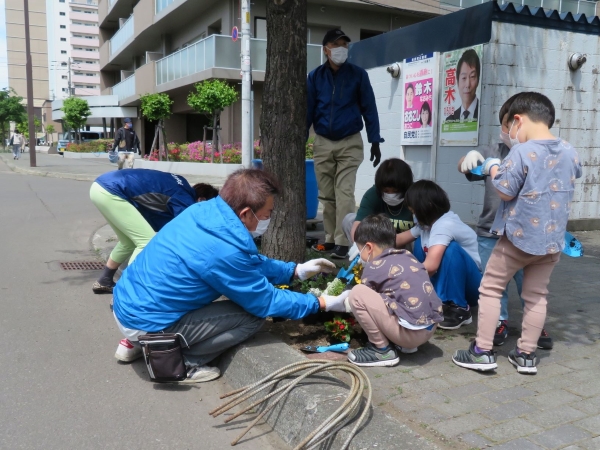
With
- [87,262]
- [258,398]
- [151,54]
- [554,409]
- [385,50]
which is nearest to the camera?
[554,409]

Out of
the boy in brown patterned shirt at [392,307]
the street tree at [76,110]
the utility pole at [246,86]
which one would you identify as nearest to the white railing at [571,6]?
the utility pole at [246,86]

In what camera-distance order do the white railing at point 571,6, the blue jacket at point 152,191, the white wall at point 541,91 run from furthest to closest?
the white railing at point 571,6 → the white wall at point 541,91 → the blue jacket at point 152,191

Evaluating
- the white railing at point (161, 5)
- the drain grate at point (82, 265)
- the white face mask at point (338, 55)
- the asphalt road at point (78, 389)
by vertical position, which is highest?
the white railing at point (161, 5)

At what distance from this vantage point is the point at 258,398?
2979 mm

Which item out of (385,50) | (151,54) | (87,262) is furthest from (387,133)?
(151,54)

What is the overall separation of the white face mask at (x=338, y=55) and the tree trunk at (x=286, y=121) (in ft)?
3.82

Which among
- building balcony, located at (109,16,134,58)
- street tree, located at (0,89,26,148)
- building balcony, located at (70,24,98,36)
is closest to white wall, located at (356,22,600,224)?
building balcony, located at (109,16,134,58)

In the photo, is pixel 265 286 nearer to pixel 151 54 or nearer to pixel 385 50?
pixel 385 50

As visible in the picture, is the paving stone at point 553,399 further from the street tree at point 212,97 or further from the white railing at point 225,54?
the white railing at point 225,54

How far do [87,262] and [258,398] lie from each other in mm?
4325

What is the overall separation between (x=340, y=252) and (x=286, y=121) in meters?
1.72

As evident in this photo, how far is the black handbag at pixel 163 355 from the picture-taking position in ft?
10.2

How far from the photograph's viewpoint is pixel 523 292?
10.9 ft

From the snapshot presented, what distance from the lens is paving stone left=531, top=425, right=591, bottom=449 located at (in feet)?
7.95
